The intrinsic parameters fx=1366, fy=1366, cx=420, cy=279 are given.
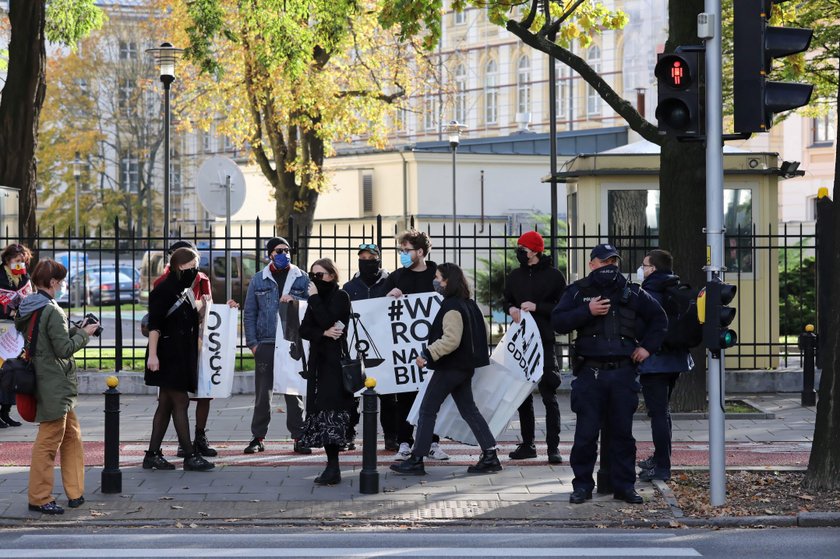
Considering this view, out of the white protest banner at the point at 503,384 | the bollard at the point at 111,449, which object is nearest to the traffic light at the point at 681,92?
the white protest banner at the point at 503,384

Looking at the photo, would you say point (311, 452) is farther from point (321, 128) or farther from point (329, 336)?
point (321, 128)

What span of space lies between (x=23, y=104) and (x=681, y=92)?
453 inches

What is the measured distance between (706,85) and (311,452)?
193 inches

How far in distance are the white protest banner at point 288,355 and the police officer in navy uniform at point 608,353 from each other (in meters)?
2.79

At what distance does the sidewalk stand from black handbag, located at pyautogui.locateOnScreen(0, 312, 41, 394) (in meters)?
0.89

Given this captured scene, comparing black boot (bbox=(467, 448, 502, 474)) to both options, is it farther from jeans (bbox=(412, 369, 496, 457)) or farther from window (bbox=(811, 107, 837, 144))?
window (bbox=(811, 107, 837, 144))

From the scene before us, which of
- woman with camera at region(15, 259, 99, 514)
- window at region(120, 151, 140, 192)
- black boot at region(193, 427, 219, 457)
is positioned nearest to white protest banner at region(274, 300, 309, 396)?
black boot at region(193, 427, 219, 457)

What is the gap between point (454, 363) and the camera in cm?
1091

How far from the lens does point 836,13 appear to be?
79.3 feet

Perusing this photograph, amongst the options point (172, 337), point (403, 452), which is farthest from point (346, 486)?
point (172, 337)

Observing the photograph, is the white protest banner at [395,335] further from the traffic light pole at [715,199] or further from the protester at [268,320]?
the traffic light pole at [715,199]

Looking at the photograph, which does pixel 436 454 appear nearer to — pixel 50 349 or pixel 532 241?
pixel 532 241

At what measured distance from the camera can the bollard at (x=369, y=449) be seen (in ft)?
33.3

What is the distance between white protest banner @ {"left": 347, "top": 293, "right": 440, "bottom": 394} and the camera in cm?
1198
